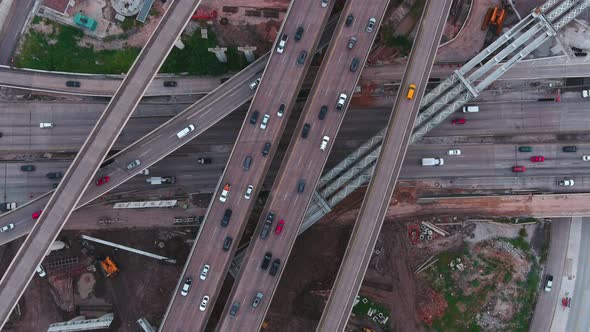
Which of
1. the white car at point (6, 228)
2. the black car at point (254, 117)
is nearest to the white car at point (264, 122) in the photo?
the black car at point (254, 117)

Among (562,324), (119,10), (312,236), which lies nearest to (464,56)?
(312,236)

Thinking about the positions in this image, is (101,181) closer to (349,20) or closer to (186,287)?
(186,287)

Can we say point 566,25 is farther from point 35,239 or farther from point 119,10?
point 35,239

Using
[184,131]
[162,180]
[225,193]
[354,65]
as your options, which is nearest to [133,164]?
[162,180]

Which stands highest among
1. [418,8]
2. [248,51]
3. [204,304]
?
[418,8]

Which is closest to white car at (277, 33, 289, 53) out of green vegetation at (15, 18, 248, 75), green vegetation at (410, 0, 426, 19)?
green vegetation at (15, 18, 248, 75)

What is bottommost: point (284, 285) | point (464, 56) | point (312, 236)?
point (284, 285)
